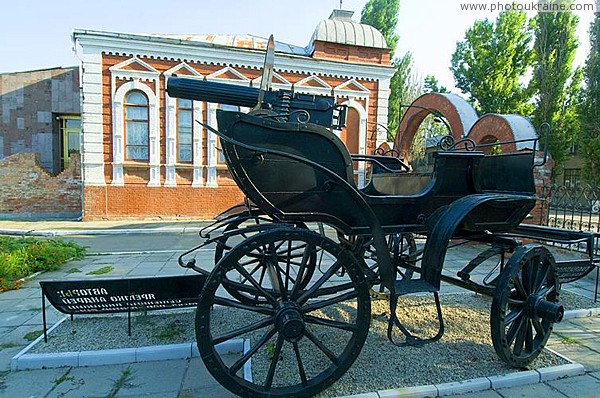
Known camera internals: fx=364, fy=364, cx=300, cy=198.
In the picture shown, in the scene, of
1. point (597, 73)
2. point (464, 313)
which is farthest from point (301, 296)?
point (597, 73)

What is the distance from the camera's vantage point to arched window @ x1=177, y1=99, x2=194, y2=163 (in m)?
12.2

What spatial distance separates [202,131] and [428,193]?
1065cm

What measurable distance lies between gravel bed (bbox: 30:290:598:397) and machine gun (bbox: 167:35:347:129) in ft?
6.50

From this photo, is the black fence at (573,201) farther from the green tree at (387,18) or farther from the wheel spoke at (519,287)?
the green tree at (387,18)

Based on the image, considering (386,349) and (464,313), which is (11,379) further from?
(464,313)

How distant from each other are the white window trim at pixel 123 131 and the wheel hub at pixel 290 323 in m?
10.7

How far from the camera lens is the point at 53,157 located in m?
16.3

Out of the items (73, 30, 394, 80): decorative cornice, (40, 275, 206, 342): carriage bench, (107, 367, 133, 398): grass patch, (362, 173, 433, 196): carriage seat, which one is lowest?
(107, 367, 133, 398): grass patch

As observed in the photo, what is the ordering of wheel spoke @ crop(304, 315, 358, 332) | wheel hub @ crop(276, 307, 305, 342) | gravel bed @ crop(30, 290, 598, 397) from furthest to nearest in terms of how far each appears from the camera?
gravel bed @ crop(30, 290, 598, 397)
wheel spoke @ crop(304, 315, 358, 332)
wheel hub @ crop(276, 307, 305, 342)

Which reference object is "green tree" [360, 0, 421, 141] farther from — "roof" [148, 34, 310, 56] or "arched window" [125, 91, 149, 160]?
"arched window" [125, 91, 149, 160]

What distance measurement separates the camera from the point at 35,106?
1590 cm

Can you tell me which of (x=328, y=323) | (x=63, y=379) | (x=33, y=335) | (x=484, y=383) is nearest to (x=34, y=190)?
(x=33, y=335)

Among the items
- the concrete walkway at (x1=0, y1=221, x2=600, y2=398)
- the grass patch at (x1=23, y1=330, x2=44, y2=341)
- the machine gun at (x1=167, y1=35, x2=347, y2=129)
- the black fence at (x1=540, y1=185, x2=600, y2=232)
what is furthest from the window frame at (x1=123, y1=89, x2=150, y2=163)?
the black fence at (x1=540, y1=185, x2=600, y2=232)

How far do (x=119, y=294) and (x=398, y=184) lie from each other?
2889mm
